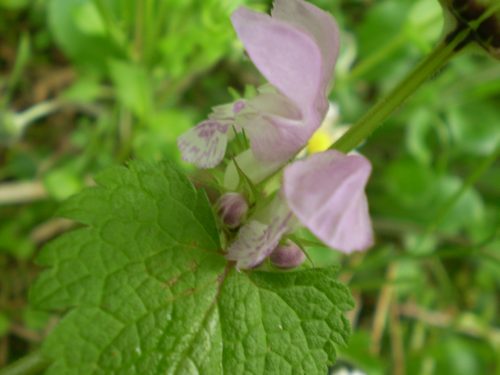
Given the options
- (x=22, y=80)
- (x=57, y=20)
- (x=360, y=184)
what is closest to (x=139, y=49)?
(x=57, y=20)

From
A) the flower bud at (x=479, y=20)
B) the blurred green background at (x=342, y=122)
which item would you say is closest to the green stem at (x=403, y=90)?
the flower bud at (x=479, y=20)

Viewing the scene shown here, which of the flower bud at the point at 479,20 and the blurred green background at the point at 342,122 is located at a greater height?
the flower bud at the point at 479,20

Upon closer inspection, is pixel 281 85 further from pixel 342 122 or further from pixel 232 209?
pixel 342 122

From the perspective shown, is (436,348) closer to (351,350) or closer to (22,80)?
(351,350)

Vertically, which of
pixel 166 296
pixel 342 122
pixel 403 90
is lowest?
pixel 342 122

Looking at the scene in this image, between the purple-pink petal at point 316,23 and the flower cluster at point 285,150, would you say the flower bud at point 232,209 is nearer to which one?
the flower cluster at point 285,150

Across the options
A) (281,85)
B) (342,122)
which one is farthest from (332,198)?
(342,122)
